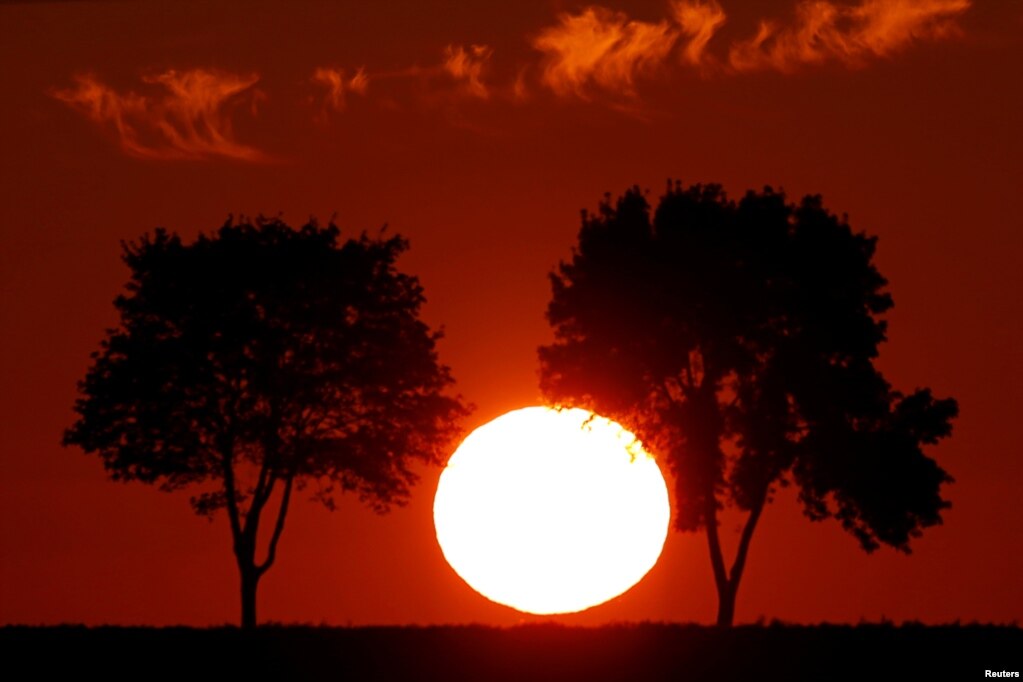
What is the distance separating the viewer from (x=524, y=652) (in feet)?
123

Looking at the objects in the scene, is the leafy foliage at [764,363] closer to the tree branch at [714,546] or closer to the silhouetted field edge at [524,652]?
the tree branch at [714,546]

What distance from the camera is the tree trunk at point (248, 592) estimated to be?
1994 inches

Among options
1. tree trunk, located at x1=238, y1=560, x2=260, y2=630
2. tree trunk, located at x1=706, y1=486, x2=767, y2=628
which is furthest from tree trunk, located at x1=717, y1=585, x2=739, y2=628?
tree trunk, located at x1=238, y1=560, x2=260, y2=630

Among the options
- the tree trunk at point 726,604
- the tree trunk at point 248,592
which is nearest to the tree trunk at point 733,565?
the tree trunk at point 726,604

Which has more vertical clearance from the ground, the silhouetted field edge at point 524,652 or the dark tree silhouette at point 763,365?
the dark tree silhouette at point 763,365

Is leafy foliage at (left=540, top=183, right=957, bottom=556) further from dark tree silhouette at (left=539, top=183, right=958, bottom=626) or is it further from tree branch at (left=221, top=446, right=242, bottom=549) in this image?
tree branch at (left=221, top=446, right=242, bottom=549)

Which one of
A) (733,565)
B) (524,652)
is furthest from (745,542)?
(524,652)

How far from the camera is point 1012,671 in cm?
3756

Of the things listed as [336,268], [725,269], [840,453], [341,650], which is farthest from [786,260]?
[341,650]

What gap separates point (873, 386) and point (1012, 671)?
1423 cm

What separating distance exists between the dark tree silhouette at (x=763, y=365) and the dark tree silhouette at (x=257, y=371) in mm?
7390

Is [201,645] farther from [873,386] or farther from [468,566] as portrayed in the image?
[873,386]

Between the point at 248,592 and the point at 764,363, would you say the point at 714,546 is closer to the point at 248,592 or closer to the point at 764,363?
the point at 764,363

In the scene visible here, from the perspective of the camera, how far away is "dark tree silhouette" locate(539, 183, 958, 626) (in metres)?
49.8
